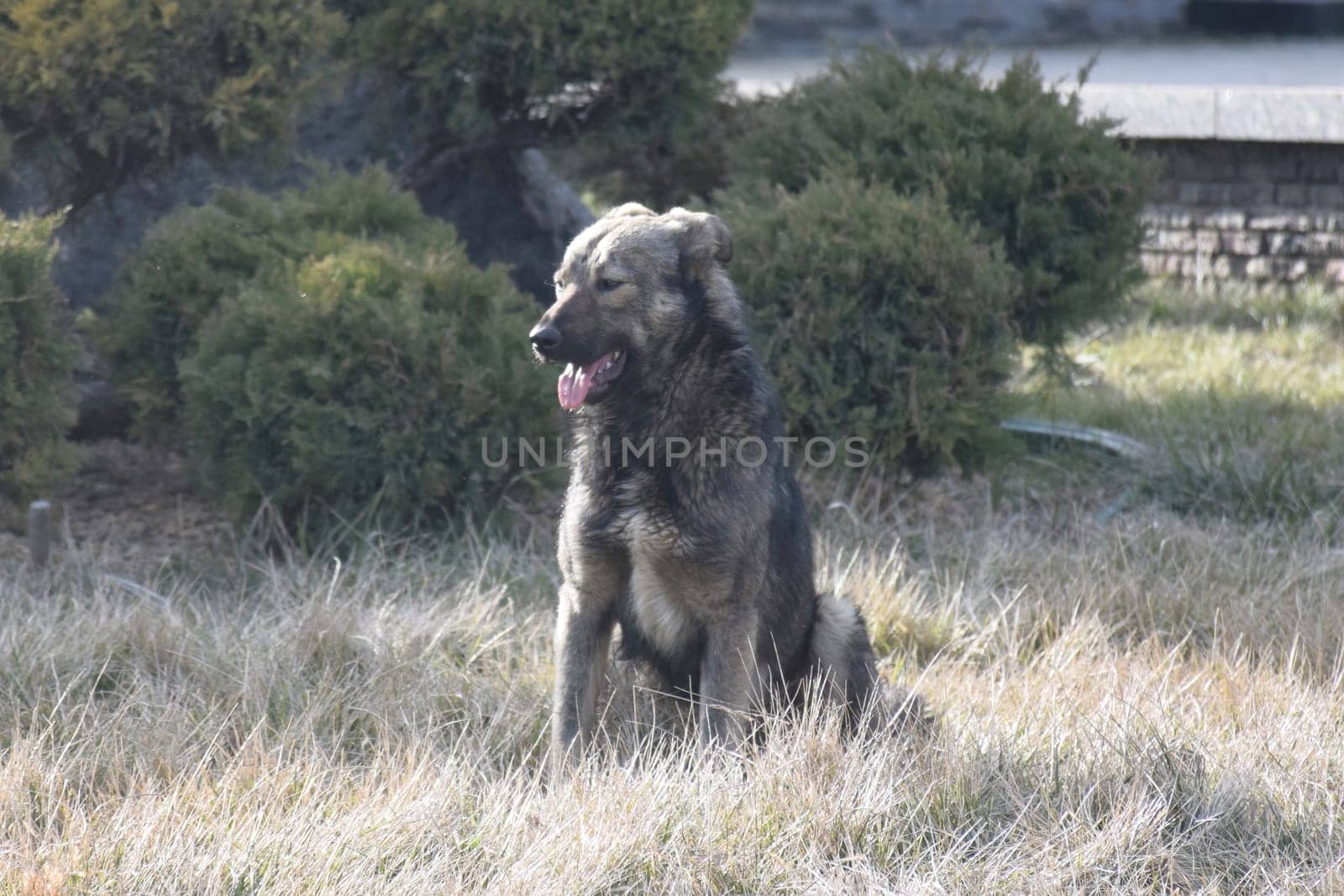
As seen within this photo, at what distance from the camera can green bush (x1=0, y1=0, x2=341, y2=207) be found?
572cm

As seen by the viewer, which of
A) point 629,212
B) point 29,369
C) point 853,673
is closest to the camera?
point 629,212

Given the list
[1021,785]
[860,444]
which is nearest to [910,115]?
[860,444]

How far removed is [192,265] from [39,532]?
4.48 ft

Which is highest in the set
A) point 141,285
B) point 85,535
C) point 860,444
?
point 141,285

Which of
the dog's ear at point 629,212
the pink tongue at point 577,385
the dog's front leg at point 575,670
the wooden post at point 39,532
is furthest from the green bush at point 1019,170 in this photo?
the wooden post at point 39,532

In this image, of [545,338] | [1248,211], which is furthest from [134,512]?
[1248,211]

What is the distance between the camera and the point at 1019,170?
6539 mm

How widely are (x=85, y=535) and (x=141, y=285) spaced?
1084 mm

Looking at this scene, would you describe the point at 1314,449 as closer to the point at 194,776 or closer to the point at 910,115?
the point at 910,115

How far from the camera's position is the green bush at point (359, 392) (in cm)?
551

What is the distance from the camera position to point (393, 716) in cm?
421

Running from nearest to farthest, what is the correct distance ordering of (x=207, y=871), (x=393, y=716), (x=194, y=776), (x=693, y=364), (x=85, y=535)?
(x=207, y=871) < (x=194, y=776) < (x=693, y=364) < (x=393, y=716) < (x=85, y=535)

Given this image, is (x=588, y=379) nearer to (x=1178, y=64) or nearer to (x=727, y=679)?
(x=727, y=679)

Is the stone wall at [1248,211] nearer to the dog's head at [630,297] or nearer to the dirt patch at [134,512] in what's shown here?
the dirt patch at [134,512]
